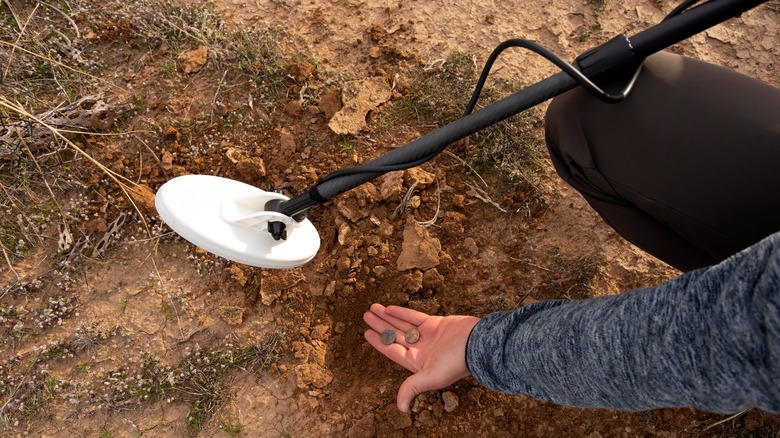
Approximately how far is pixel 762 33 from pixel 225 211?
2234 millimetres

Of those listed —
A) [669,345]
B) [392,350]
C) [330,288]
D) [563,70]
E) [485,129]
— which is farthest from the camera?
[485,129]

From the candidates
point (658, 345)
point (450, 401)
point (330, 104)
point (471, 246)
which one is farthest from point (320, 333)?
point (658, 345)

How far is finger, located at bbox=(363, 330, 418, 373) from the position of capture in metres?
1.54

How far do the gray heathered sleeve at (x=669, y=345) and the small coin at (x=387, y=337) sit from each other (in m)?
0.51

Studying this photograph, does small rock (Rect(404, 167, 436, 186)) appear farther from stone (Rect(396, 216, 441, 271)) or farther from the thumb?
the thumb

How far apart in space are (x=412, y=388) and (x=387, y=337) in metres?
0.20

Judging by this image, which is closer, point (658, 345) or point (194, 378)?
point (658, 345)

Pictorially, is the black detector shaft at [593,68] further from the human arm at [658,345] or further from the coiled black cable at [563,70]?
the human arm at [658,345]

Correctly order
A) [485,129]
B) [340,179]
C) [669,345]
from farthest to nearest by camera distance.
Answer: [485,129] < [340,179] < [669,345]

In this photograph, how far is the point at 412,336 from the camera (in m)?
1.57

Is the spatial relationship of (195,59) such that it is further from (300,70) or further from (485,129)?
(485,129)

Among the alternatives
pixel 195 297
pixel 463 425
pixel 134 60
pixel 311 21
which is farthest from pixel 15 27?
pixel 463 425

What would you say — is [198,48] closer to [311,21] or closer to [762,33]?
[311,21]

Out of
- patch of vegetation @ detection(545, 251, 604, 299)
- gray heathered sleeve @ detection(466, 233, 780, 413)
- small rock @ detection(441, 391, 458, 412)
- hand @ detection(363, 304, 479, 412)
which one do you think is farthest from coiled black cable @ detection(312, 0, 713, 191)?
small rock @ detection(441, 391, 458, 412)
